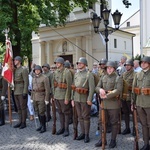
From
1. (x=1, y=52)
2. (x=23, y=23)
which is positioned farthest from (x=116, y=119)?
(x=1, y=52)

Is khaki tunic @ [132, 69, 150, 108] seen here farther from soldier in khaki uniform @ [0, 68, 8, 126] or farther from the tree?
the tree

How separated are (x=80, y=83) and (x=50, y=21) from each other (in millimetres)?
7599

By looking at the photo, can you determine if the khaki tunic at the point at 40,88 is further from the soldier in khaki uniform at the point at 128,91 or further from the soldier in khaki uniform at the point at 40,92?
the soldier in khaki uniform at the point at 128,91

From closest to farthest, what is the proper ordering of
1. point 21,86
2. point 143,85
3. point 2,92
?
point 143,85
point 21,86
point 2,92

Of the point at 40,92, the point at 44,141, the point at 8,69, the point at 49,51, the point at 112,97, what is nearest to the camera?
the point at 112,97

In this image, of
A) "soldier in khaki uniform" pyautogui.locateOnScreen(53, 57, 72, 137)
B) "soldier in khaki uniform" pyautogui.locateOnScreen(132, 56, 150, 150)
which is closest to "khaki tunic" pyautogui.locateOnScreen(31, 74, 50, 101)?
"soldier in khaki uniform" pyautogui.locateOnScreen(53, 57, 72, 137)

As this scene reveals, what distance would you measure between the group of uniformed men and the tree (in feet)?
15.5

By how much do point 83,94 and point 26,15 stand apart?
9441mm

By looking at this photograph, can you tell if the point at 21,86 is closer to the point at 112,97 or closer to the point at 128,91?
the point at 128,91

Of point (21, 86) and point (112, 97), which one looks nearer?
point (112, 97)

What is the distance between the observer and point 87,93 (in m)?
6.89

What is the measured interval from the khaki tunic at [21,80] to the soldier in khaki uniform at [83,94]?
6.96 feet

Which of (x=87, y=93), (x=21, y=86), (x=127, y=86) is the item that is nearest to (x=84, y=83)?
(x=87, y=93)

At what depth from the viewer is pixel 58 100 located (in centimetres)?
760
